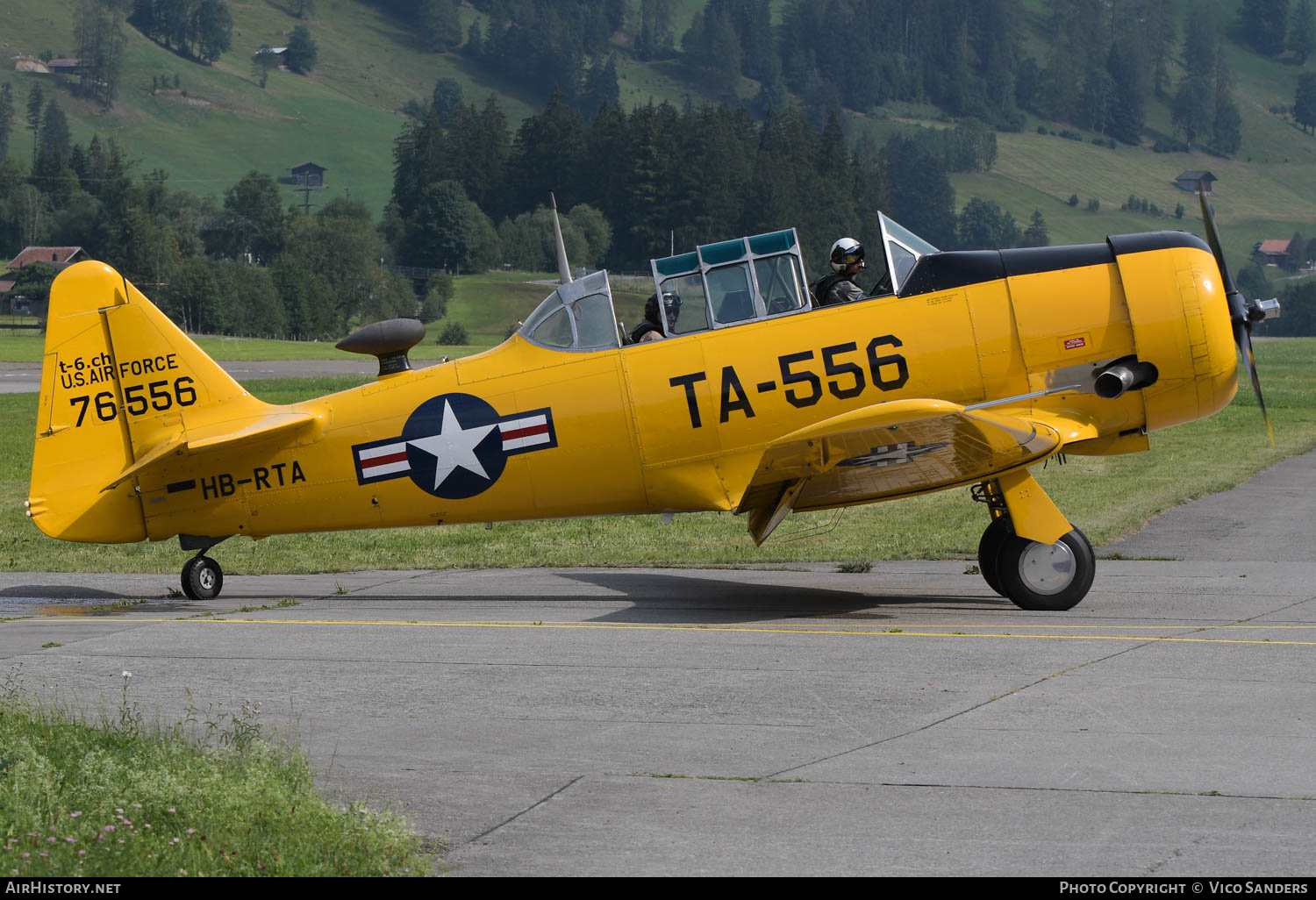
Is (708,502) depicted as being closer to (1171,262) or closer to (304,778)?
(1171,262)

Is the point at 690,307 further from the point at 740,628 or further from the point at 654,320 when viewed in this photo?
the point at 740,628

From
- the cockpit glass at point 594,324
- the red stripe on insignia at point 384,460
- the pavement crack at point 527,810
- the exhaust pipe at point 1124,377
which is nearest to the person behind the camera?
the pavement crack at point 527,810

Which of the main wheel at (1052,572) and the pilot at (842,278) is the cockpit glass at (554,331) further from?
the main wheel at (1052,572)

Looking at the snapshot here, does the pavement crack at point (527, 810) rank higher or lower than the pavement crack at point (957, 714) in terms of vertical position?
higher

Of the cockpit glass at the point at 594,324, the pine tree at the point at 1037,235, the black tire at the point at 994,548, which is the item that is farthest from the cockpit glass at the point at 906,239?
the pine tree at the point at 1037,235

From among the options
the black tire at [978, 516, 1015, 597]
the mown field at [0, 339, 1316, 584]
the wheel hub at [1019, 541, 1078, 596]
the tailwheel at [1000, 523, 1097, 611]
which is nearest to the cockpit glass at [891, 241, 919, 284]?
the black tire at [978, 516, 1015, 597]

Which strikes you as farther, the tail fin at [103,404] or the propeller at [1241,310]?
the tail fin at [103,404]

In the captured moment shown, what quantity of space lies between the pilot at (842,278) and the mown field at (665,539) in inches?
150

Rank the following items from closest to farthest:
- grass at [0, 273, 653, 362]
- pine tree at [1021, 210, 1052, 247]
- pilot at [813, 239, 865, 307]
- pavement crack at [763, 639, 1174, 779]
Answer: pavement crack at [763, 639, 1174, 779], pilot at [813, 239, 865, 307], grass at [0, 273, 653, 362], pine tree at [1021, 210, 1052, 247]

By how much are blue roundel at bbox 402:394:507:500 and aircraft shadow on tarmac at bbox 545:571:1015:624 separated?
60.2 inches

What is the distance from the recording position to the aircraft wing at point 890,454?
10.2 m

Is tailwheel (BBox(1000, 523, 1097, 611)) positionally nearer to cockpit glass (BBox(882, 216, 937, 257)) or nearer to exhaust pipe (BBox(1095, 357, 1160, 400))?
exhaust pipe (BBox(1095, 357, 1160, 400))

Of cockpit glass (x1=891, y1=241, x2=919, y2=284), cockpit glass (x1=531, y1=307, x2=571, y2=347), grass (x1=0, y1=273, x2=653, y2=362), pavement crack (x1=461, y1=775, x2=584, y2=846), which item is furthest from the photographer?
grass (x1=0, y1=273, x2=653, y2=362)

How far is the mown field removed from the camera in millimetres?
15344
